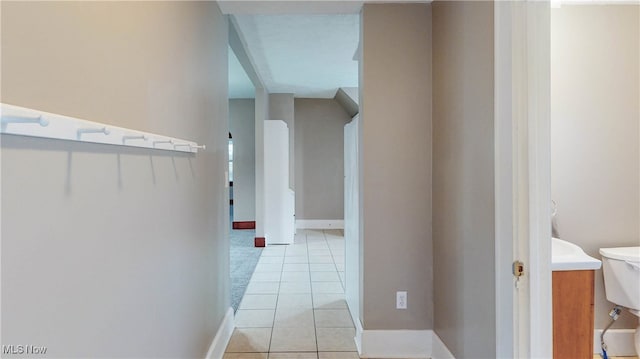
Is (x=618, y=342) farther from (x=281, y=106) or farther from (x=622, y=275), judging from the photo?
(x=281, y=106)

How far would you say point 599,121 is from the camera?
196cm

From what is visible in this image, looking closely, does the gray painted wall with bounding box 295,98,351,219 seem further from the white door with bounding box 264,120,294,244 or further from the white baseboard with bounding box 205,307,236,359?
the white baseboard with bounding box 205,307,236,359

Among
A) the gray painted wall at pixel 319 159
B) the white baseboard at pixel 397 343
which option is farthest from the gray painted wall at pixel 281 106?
the white baseboard at pixel 397 343

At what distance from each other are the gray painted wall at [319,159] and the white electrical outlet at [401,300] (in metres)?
4.43

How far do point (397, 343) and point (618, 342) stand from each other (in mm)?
1378

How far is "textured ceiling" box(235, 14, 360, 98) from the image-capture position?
2.74 meters

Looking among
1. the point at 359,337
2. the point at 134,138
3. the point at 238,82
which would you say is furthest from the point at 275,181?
the point at 134,138

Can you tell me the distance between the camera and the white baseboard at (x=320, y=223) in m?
6.46

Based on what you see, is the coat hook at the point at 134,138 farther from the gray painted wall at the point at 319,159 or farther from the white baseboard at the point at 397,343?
the gray painted wall at the point at 319,159

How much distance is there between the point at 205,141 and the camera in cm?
178

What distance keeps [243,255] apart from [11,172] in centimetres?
401

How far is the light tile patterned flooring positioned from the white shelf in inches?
65.0

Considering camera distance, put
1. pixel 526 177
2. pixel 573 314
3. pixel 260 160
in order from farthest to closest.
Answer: pixel 260 160 < pixel 573 314 < pixel 526 177

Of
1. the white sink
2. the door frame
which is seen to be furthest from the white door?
the door frame
